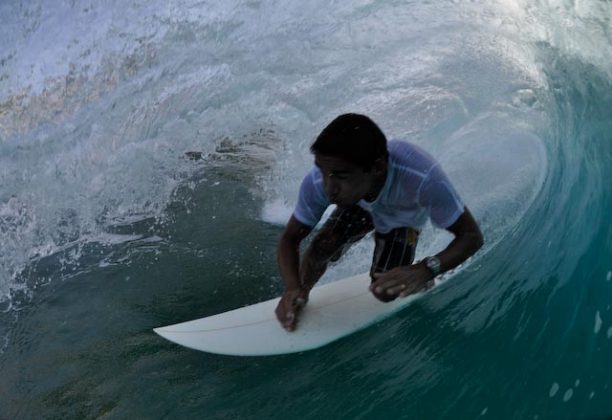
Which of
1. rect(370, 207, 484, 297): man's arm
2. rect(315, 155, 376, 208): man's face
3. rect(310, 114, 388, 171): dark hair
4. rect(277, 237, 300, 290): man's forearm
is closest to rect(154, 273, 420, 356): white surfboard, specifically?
rect(277, 237, 300, 290): man's forearm

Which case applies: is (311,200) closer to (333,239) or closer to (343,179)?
(343,179)

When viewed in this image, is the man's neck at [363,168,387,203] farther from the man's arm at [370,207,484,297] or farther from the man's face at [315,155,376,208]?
the man's arm at [370,207,484,297]

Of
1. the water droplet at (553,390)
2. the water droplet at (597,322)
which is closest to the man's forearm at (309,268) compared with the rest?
the water droplet at (553,390)

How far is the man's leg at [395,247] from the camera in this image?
299cm

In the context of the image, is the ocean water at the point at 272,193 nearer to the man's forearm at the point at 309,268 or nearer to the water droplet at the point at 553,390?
the water droplet at the point at 553,390

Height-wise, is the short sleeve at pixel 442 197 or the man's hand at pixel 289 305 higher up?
the short sleeve at pixel 442 197

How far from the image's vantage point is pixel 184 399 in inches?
131

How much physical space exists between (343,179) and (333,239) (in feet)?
2.85

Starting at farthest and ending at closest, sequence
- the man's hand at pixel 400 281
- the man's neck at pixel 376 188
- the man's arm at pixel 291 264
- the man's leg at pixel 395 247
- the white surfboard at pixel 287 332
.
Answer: the white surfboard at pixel 287 332, the man's leg at pixel 395 247, the man's arm at pixel 291 264, the man's neck at pixel 376 188, the man's hand at pixel 400 281

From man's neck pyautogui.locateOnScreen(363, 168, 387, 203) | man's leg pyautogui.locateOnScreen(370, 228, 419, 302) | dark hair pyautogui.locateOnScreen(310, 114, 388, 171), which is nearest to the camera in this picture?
dark hair pyautogui.locateOnScreen(310, 114, 388, 171)

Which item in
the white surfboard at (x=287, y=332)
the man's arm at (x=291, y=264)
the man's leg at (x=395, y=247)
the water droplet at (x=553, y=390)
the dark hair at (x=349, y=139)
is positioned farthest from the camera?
the white surfboard at (x=287, y=332)

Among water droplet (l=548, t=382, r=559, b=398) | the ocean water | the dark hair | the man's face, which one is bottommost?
water droplet (l=548, t=382, r=559, b=398)

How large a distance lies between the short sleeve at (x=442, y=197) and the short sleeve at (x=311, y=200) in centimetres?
39

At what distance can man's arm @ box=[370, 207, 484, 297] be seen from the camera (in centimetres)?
247
